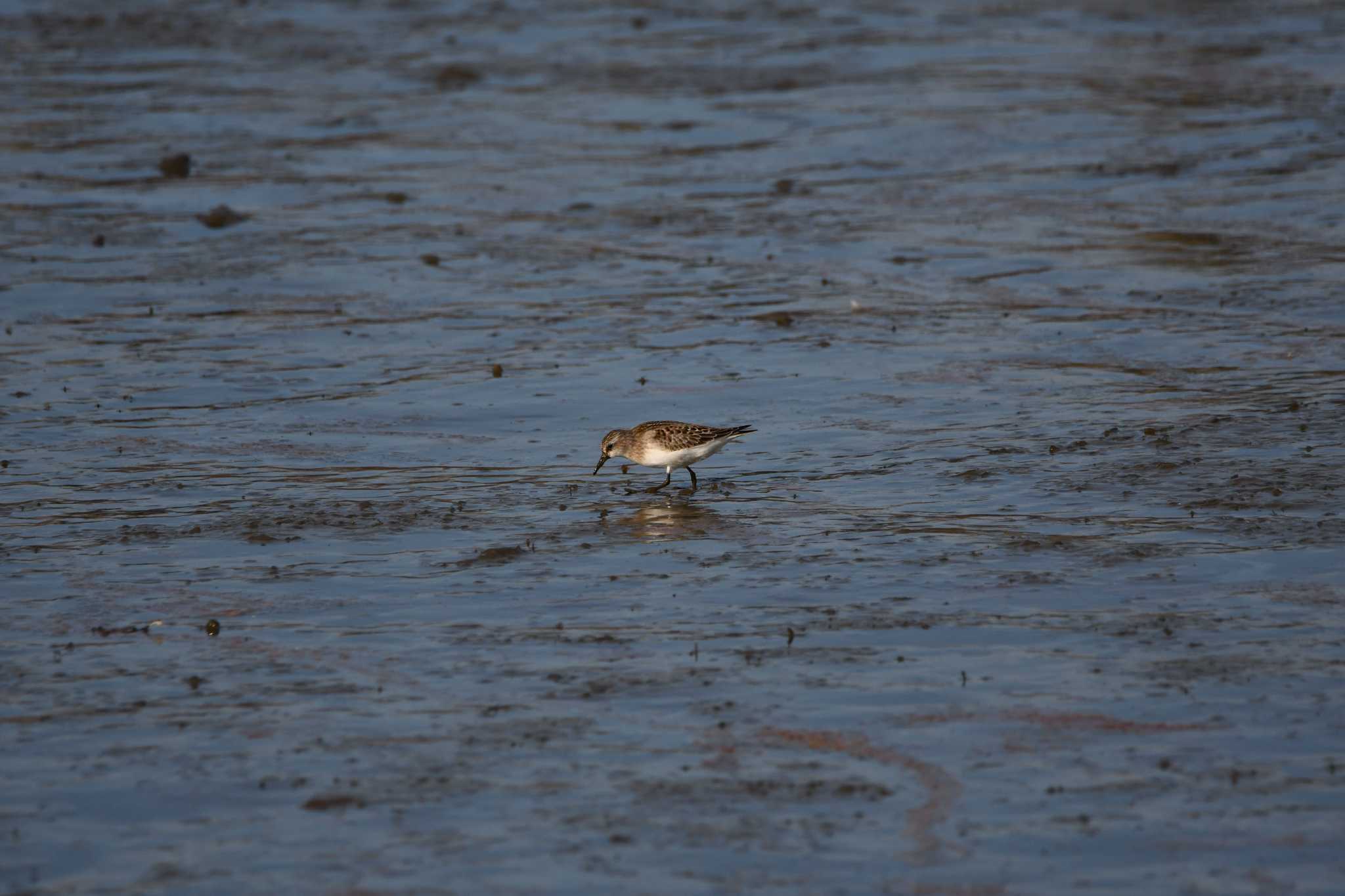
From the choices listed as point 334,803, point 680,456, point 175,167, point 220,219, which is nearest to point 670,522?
point 680,456

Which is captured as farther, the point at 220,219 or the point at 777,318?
the point at 220,219

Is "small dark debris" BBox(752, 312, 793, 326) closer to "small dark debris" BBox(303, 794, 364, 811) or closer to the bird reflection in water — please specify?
the bird reflection in water

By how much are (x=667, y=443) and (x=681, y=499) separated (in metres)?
0.57

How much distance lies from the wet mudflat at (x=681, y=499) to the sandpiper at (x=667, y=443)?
354 mm

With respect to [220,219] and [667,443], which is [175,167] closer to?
[220,219]

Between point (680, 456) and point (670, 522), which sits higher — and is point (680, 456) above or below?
above

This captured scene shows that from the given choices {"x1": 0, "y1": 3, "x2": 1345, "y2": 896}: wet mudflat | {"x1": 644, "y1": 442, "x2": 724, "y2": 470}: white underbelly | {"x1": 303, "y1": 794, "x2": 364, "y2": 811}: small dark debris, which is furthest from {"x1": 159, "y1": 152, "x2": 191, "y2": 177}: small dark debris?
{"x1": 303, "y1": 794, "x2": 364, "y2": 811}: small dark debris

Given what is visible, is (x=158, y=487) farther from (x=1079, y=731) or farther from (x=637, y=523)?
(x=1079, y=731)

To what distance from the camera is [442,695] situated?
970 cm

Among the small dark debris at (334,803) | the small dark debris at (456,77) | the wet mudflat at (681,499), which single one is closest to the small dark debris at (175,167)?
the wet mudflat at (681,499)

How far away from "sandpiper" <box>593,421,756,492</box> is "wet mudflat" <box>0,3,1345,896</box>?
1.16 feet

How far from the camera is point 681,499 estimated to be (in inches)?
540

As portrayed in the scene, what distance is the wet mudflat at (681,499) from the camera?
8.34 m

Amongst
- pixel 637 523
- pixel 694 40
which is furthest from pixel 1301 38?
pixel 637 523
